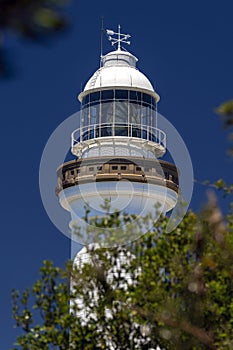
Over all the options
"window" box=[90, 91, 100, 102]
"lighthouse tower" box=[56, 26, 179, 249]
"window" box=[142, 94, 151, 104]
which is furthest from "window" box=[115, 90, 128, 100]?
"window" box=[142, 94, 151, 104]

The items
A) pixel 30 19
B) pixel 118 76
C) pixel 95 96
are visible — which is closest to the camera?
pixel 30 19

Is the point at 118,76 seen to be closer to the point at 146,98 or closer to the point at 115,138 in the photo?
the point at 146,98

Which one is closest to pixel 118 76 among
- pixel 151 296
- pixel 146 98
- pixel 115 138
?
pixel 146 98

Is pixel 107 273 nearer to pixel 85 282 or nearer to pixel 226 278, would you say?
pixel 85 282

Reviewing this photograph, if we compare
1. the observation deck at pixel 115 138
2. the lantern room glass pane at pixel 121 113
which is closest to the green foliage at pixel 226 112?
the observation deck at pixel 115 138

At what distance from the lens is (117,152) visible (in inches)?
1281

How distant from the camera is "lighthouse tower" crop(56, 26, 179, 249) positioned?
31.7 m

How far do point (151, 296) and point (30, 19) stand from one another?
46.9 ft

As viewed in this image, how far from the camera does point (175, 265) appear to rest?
52.7 ft

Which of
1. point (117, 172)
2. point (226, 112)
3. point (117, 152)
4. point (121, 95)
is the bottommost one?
point (226, 112)

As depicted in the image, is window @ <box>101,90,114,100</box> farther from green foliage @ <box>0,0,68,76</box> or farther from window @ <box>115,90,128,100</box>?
green foliage @ <box>0,0,68,76</box>

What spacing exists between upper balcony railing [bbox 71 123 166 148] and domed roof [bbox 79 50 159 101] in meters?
1.54

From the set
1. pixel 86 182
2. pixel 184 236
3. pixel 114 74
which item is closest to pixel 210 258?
pixel 184 236

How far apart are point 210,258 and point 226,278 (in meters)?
0.69
